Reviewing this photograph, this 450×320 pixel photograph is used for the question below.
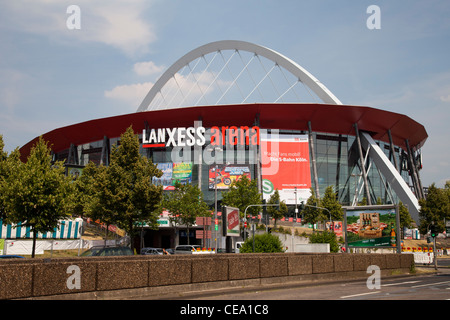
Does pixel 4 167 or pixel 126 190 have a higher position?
pixel 4 167

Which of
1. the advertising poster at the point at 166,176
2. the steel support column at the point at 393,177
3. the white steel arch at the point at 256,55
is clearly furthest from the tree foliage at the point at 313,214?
the advertising poster at the point at 166,176

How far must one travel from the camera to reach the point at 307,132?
74.8m

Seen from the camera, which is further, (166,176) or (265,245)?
(166,176)

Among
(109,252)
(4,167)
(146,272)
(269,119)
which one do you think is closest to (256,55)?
(269,119)

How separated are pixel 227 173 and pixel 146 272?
56.1m

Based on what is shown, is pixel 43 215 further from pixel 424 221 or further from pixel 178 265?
pixel 424 221

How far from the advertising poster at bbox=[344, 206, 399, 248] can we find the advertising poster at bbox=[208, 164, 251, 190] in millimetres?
38328

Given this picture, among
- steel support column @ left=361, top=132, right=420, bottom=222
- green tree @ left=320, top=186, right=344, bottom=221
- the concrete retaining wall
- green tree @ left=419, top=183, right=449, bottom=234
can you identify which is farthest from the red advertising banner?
steel support column @ left=361, top=132, right=420, bottom=222

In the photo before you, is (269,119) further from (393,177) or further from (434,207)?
(434,207)

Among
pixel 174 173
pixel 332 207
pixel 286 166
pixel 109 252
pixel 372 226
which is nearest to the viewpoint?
pixel 109 252

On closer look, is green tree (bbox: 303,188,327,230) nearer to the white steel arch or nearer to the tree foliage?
the tree foliage

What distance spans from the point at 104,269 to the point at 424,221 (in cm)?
5772

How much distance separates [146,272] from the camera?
14016mm

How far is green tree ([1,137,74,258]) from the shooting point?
90.3 feet
